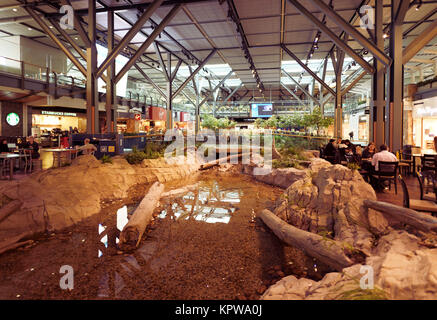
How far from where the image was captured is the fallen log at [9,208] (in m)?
4.72

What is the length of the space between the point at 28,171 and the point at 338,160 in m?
10.6

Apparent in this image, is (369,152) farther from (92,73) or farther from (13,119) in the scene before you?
(13,119)

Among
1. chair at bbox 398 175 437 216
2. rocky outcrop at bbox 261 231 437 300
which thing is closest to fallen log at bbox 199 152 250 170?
chair at bbox 398 175 437 216

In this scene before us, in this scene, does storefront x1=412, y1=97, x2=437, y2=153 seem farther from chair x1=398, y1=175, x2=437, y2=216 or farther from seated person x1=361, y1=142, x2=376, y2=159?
chair x1=398, y1=175, x2=437, y2=216

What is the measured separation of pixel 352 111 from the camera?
26.3 meters

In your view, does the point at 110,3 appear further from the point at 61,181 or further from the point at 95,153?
the point at 61,181

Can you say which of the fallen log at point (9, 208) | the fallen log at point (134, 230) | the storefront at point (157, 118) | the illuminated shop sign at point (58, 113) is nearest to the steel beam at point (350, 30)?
the fallen log at point (134, 230)

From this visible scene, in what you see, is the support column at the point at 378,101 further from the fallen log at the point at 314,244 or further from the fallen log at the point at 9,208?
the fallen log at the point at 9,208

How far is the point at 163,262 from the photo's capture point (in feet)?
12.7

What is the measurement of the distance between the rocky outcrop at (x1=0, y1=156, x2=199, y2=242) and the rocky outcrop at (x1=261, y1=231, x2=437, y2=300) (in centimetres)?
449

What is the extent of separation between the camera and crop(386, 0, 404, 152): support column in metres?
8.33

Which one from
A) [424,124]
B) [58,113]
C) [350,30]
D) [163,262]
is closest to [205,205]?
[163,262]

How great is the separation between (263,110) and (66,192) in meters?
26.5
